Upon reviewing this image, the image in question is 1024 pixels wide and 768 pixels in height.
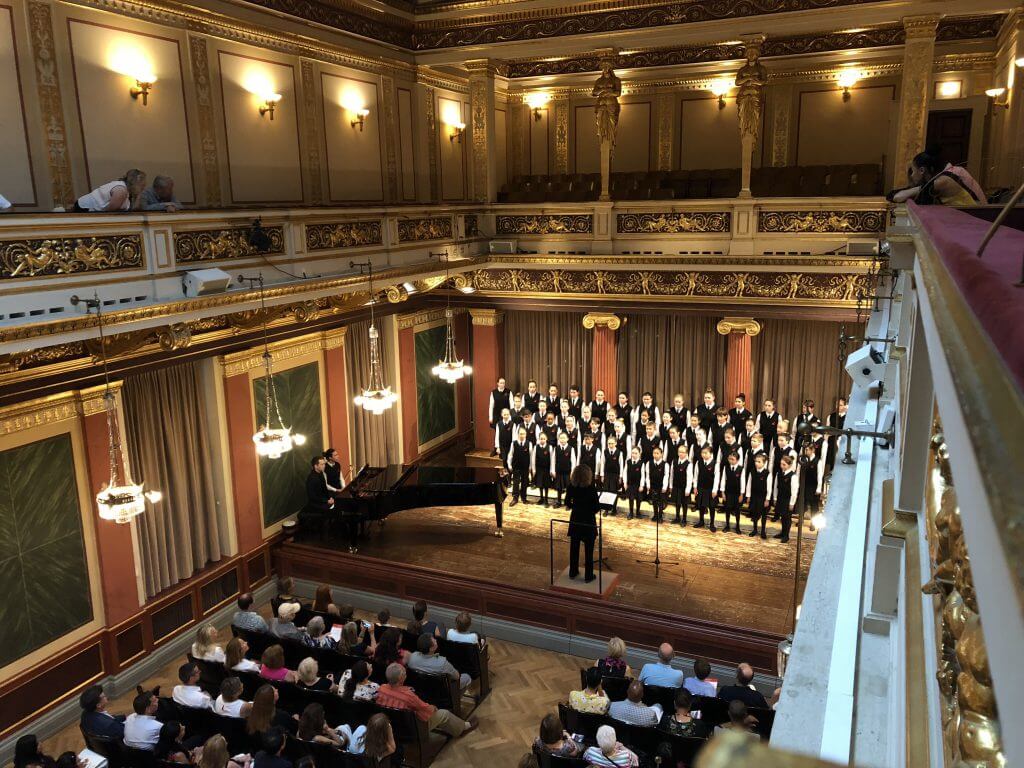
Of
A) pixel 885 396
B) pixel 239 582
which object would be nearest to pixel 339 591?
pixel 239 582

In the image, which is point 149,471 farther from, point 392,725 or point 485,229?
point 485,229

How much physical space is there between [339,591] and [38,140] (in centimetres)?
616

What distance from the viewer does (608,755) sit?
5641mm

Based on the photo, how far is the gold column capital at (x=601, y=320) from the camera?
12.8 metres

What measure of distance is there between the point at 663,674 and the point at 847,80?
36.9 ft

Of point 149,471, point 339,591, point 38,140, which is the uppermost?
point 38,140

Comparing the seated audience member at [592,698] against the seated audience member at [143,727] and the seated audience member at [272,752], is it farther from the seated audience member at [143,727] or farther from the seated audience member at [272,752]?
the seated audience member at [143,727]

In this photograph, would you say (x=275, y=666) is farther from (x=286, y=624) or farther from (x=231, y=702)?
(x=286, y=624)

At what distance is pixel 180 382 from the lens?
29.3 ft

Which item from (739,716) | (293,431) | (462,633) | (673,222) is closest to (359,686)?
(462,633)

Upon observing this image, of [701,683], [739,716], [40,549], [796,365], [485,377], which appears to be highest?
[796,365]

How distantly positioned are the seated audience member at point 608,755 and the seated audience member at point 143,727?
338 cm

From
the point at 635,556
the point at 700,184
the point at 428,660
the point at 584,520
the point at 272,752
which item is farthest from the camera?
the point at 700,184

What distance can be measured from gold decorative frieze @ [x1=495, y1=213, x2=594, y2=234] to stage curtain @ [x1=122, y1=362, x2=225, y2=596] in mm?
5437
